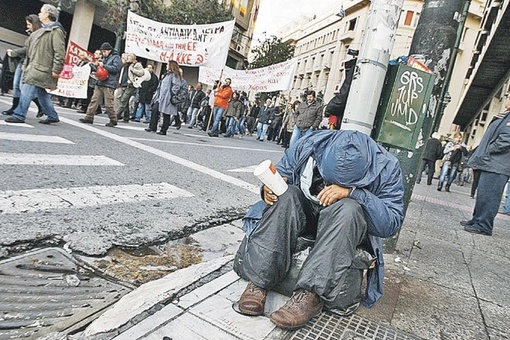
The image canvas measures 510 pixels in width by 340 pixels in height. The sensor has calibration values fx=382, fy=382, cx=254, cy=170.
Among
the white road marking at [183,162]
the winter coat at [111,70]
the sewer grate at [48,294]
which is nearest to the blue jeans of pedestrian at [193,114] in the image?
the winter coat at [111,70]

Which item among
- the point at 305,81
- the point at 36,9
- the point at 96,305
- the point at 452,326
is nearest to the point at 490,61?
the point at 452,326

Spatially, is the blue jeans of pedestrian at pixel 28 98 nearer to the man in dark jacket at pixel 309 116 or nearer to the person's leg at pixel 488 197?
the man in dark jacket at pixel 309 116

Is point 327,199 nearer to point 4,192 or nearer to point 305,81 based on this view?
point 4,192

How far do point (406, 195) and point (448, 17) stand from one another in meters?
1.50

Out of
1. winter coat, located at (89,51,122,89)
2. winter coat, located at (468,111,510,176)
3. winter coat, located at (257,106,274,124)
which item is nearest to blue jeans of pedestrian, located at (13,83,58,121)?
winter coat, located at (89,51,122,89)

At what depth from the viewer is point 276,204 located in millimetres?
2084

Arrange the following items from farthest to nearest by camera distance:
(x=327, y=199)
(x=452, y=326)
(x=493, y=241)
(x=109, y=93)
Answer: (x=109, y=93), (x=493, y=241), (x=452, y=326), (x=327, y=199)

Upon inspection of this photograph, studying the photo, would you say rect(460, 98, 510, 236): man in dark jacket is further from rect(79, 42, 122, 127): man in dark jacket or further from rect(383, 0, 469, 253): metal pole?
rect(79, 42, 122, 127): man in dark jacket

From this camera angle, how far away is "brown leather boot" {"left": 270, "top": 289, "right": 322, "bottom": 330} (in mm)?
1843

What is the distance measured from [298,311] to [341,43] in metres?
50.3

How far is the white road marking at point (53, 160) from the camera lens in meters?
3.92

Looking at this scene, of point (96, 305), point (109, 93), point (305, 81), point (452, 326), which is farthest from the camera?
point (305, 81)

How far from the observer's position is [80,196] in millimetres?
3305

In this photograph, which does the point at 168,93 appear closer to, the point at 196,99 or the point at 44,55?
the point at 44,55
